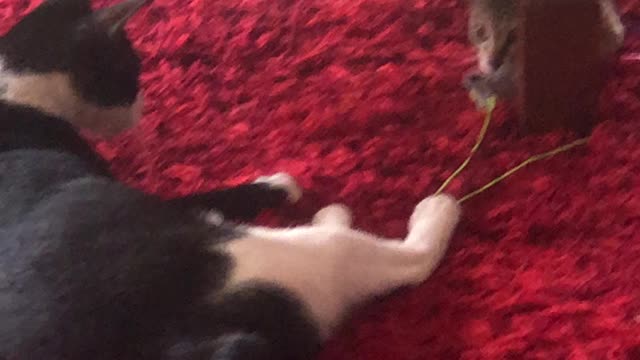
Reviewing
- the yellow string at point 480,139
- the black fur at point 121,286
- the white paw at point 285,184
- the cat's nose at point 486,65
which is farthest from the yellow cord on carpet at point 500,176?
the black fur at point 121,286

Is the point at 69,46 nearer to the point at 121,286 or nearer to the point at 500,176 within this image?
the point at 121,286

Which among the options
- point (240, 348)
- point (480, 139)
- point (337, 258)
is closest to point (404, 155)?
point (480, 139)

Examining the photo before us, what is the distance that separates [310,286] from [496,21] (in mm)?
668

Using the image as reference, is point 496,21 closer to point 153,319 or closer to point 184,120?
point 184,120

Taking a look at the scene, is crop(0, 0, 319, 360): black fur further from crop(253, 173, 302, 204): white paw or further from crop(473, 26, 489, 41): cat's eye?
crop(473, 26, 489, 41): cat's eye

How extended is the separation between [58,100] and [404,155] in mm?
563

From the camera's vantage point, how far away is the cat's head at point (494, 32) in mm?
1663

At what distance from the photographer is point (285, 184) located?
5.11 ft

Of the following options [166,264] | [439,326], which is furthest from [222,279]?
[439,326]

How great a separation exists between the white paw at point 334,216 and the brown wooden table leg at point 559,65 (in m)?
0.34

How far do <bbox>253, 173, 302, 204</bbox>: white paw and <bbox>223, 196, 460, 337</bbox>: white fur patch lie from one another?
0.25ft

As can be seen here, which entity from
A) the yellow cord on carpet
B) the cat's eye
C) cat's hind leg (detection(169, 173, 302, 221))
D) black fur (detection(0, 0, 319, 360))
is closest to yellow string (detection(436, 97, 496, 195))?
the yellow cord on carpet

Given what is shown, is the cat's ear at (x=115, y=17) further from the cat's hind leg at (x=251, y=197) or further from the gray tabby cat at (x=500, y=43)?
the gray tabby cat at (x=500, y=43)

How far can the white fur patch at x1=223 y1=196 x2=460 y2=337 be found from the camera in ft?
4.05
